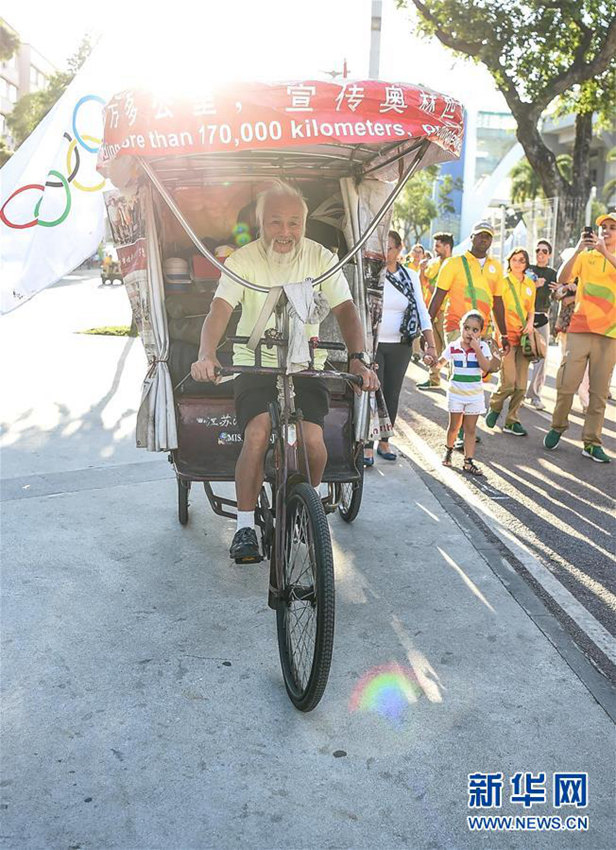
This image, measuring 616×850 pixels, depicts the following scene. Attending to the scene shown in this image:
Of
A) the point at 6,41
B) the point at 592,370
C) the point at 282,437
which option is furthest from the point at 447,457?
the point at 6,41

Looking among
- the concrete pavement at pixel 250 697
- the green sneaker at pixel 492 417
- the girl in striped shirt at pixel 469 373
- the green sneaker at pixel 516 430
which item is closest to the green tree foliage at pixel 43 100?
the green sneaker at pixel 492 417

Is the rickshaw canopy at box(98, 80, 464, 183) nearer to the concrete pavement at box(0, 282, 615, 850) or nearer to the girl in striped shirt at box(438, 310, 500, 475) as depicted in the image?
the concrete pavement at box(0, 282, 615, 850)

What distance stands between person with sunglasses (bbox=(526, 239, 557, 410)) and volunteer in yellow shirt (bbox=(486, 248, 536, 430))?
0.96 meters

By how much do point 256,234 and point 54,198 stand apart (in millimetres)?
2315

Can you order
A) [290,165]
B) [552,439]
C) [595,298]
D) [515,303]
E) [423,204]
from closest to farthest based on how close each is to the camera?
[290,165]
[595,298]
[552,439]
[515,303]
[423,204]

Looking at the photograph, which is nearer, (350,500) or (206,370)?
(206,370)

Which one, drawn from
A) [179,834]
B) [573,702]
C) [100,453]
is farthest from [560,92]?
[179,834]

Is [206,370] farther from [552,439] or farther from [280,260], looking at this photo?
[552,439]

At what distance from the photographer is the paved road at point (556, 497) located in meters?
5.20

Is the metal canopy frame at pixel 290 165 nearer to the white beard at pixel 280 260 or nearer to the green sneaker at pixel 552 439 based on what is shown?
the white beard at pixel 280 260

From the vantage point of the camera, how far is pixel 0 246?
711cm

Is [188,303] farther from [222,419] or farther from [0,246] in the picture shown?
[0,246]

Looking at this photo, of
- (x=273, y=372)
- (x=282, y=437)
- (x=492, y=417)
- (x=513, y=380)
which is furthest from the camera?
(x=492, y=417)

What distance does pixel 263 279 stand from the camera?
173 inches
